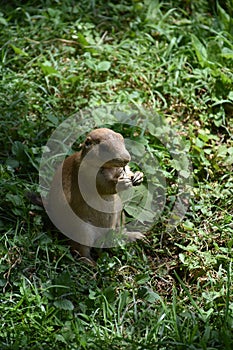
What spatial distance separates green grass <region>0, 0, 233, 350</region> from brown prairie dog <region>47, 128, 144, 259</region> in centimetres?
17

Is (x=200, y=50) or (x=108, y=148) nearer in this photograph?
(x=108, y=148)

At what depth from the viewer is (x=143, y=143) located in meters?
5.91

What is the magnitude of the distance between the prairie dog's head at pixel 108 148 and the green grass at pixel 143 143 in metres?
0.74

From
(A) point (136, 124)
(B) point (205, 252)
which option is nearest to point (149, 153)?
(A) point (136, 124)

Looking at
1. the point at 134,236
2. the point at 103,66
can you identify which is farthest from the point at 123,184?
the point at 103,66

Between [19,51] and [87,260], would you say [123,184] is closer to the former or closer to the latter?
[87,260]

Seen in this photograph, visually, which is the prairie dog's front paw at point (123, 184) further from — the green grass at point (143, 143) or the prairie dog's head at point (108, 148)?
the green grass at point (143, 143)

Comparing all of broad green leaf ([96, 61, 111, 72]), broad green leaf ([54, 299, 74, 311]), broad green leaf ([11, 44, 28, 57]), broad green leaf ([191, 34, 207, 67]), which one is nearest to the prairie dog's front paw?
broad green leaf ([54, 299, 74, 311])

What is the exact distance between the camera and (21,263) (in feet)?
16.4

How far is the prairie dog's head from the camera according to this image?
15.6 feet

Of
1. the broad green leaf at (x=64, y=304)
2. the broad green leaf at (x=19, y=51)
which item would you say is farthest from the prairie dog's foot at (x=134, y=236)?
the broad green leaf at (x=19, y=51)

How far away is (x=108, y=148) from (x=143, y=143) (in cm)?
118

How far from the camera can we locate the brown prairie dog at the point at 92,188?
480cm

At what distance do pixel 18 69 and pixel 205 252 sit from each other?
2750 millimetres
